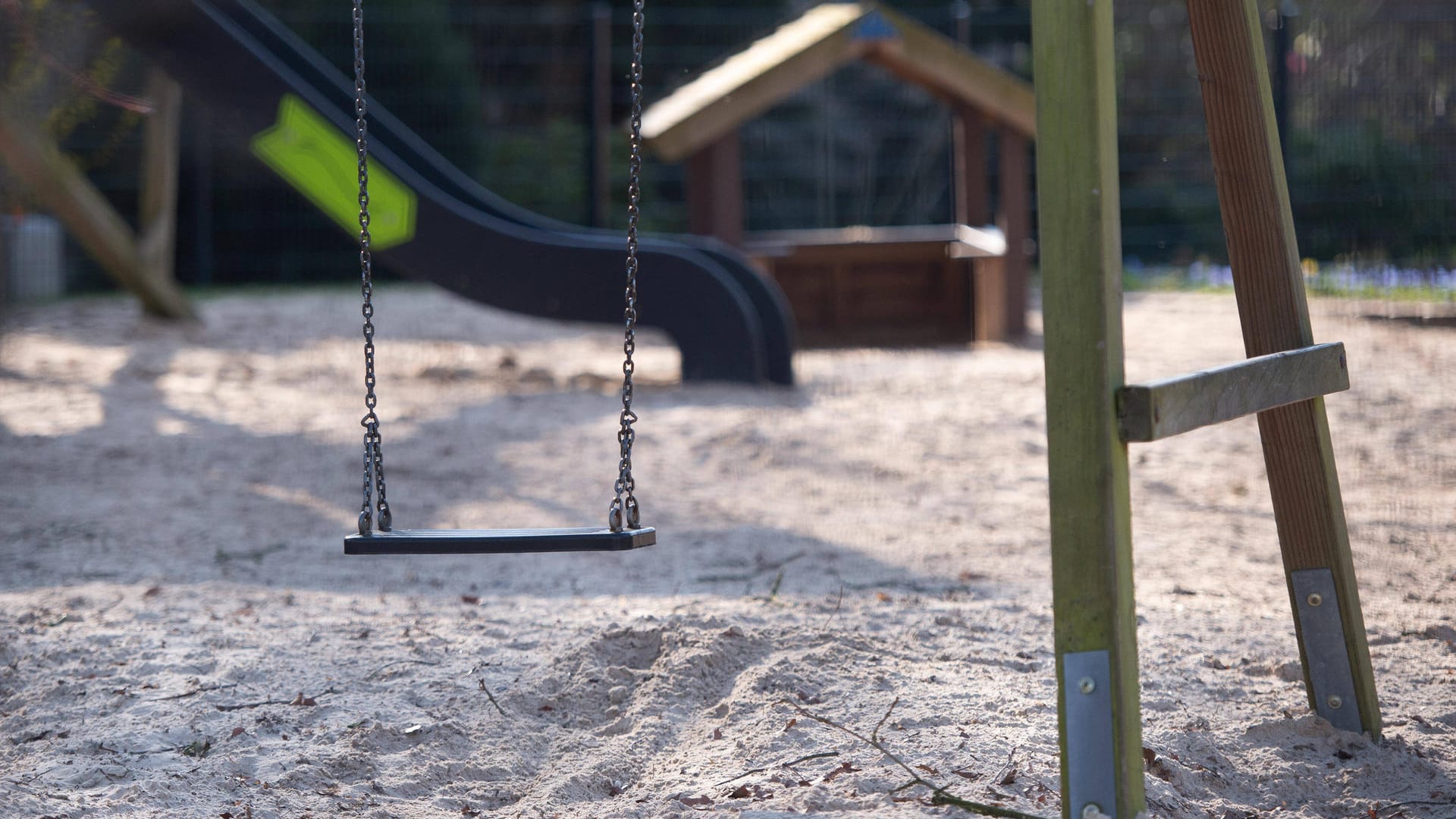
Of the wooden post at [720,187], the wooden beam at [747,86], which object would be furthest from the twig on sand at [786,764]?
the wooden post at [720,187]

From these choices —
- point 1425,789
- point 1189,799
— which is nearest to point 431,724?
point 1189,799

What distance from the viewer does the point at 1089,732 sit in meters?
1.69

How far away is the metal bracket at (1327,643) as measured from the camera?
225 centimetres

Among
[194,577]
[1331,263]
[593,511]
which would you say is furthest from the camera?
[1331,263]

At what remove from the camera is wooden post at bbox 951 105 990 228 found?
8.64 m

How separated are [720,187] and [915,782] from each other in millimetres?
5897

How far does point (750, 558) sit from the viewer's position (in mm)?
3510

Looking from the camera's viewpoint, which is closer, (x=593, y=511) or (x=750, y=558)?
(x=750, y=558)

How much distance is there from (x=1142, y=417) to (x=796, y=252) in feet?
21.8

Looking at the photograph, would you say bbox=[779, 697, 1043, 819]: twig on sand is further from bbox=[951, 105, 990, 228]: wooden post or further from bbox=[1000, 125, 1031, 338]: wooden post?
bbox=[951, 105, 990, 228]: wooden post

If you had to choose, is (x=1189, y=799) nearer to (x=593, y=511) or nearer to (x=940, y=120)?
(x=593, y=511)

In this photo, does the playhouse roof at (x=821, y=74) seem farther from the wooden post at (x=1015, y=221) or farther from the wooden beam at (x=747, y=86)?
the wooden post at (x=1015, y=221)

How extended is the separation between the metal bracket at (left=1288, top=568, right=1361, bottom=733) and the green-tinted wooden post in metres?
0.75

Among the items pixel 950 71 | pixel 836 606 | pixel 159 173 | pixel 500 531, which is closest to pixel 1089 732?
pixel 500 531
